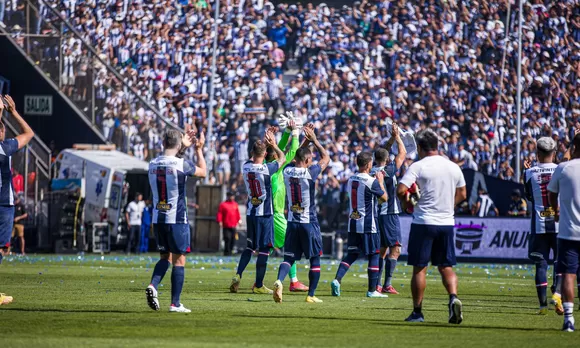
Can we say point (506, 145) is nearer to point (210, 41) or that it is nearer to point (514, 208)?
point (514, 208)

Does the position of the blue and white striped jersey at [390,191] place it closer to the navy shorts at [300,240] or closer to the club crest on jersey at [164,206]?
the navy shorts at [300,240]

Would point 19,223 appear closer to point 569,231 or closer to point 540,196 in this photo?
point 540,196

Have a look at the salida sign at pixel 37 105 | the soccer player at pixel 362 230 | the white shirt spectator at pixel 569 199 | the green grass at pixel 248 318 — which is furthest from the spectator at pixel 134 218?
the white shirt spectator at pixel 569 199

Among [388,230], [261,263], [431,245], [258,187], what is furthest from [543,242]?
[258,187]

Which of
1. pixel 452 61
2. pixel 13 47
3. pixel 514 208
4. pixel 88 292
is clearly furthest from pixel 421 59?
pixel 88 292

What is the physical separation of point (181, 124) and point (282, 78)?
5026 mm

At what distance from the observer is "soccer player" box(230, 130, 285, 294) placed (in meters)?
18.2

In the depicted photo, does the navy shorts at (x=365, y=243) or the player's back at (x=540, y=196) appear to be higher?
the player's back at (x=540, y=196)

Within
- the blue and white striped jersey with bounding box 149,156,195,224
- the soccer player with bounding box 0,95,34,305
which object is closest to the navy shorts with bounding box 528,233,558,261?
the blue and white striped jersey with bounding box 149,156,195,224

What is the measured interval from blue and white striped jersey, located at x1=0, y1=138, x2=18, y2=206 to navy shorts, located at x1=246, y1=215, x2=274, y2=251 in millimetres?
5136

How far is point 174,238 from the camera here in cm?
1391

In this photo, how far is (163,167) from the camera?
1399 cm

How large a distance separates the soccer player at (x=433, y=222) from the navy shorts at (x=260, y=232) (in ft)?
18.8

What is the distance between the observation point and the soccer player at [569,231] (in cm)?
1243
